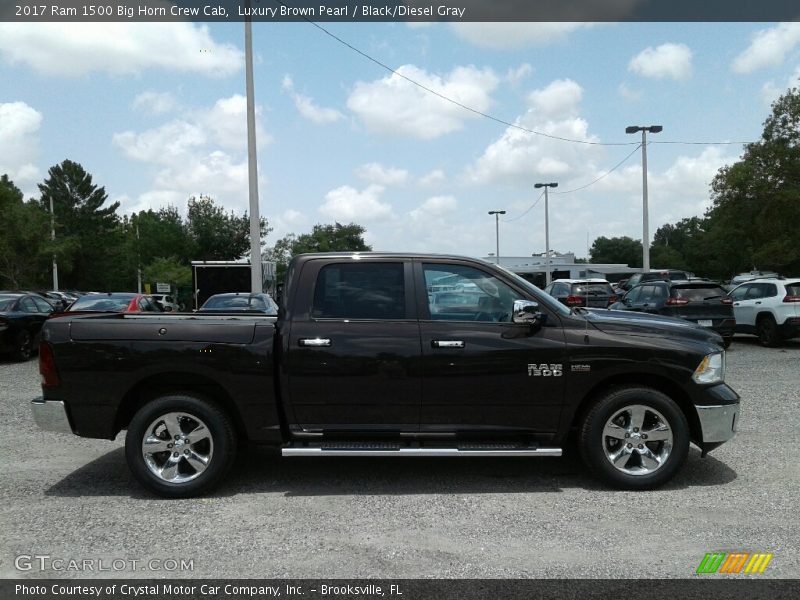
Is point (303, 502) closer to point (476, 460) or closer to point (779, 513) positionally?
point (476, 460)

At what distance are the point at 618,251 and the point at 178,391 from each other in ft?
445

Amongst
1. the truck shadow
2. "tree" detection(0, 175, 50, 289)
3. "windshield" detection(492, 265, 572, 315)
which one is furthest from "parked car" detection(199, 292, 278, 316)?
"tree" detection(0, 175, 50, 289)

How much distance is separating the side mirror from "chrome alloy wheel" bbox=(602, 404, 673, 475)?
976mm

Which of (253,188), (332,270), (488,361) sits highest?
(253,188)

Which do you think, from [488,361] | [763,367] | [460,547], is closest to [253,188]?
[763,367]

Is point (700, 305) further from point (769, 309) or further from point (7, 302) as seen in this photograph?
point (7, 302)

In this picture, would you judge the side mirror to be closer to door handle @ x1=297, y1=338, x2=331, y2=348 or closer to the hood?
the hood

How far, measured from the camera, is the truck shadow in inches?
207

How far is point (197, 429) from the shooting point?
515 centimetres

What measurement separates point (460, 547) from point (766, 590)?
1676 mm

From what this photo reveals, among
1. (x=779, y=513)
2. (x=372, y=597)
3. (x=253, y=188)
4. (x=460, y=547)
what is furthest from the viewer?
(x=253, y=188)

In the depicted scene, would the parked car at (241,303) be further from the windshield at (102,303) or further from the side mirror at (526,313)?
the side mirror at (526,313)

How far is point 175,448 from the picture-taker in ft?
16.8

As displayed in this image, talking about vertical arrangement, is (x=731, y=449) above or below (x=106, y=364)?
below
